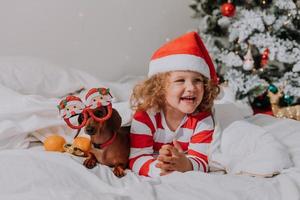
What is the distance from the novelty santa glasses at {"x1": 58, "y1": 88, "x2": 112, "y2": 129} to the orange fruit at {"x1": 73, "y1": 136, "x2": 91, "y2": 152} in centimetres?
23

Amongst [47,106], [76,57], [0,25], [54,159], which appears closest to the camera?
[54,159]

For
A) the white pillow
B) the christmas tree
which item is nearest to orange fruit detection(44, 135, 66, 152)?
the white pillow

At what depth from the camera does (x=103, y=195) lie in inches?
40.2

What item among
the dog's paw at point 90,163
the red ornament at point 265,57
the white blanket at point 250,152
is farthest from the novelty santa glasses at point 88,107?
the red ornament at point 265,57

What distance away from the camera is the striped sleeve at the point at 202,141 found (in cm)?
132

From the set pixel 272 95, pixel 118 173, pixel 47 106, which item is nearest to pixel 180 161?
pixel 118 173

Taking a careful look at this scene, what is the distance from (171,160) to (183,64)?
33cm

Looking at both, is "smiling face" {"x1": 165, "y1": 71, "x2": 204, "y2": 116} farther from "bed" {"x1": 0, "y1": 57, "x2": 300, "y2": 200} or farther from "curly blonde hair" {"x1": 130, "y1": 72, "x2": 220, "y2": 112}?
"bed" {"x1": 0, "y1": 57, "x2": 300, "y2": 200}

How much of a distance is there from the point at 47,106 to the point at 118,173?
0.48 meters

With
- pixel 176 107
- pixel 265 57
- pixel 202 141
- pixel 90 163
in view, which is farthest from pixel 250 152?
pixel 265 57

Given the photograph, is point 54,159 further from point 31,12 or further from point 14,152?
point 31,12

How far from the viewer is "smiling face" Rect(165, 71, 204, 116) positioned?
131 centimetres

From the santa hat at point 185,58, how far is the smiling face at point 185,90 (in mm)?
24

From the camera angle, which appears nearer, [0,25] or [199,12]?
[0,25]
